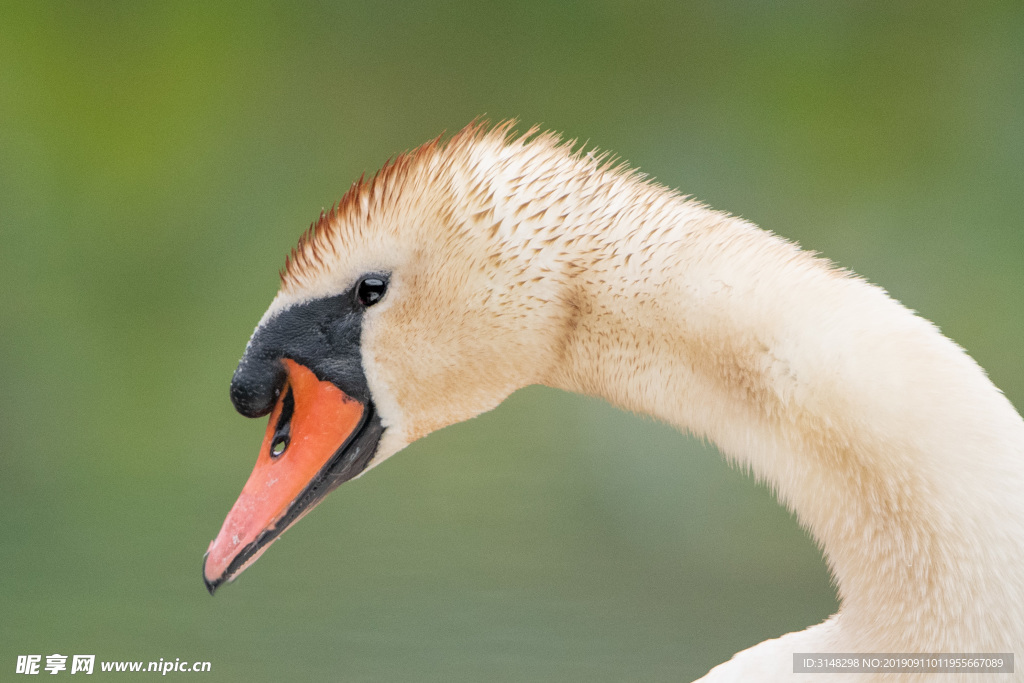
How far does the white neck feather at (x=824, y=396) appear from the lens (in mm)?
679

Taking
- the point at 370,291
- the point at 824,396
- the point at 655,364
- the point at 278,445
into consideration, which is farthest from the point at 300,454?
the point at 824,396

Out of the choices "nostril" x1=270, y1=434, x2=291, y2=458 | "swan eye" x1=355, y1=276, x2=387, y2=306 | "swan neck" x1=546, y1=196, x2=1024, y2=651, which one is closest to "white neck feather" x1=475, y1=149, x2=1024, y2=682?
"swan neck" x1=546, y1=196, x2=1024, y2=651

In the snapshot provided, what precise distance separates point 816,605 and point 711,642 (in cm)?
20

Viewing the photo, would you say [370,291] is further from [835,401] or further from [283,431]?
[835,401]

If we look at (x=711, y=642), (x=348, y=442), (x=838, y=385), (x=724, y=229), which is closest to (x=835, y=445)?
(x=838, y=385)

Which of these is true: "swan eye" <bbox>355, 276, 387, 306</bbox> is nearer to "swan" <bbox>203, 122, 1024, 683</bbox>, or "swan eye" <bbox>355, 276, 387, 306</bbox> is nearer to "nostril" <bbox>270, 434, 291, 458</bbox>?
"swan" <bbox>203, 122, 1024, 683</bbox>

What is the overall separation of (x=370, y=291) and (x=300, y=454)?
13cm

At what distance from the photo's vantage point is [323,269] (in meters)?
0.84

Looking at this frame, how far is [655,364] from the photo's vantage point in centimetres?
78

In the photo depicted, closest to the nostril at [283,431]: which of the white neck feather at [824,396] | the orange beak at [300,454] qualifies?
the orange beak at [300,454]

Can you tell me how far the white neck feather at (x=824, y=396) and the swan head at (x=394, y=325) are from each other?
0.03m

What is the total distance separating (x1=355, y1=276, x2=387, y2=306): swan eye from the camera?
2.75 feet

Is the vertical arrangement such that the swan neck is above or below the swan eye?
below

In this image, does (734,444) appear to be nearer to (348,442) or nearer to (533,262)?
(533,262)
